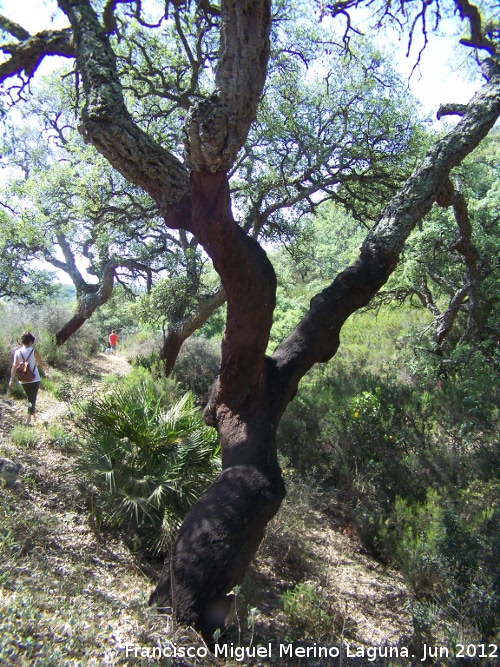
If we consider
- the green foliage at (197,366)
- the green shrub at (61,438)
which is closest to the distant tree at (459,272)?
the green foliage at (197,366)

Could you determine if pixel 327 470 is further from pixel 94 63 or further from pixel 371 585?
pixel 94 63

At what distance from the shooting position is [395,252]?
17.2 feet

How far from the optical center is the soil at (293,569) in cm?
427

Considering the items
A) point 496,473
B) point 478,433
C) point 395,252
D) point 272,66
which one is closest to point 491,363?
point 478,433

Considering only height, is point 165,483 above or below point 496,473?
below

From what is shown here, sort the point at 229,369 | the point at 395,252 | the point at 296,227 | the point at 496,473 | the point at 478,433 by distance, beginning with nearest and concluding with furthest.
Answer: the point at 229,369 → the point at 395,252 → the point at 496,473 → the point at 478,433 → the point at 296,227

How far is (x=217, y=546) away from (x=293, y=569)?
2.53 m

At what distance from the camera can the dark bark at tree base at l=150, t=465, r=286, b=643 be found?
→ 3469mm

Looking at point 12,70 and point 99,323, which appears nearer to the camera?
point 12,70

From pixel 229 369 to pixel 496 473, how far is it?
457cm

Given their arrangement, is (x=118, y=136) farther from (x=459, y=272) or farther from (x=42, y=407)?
(x=459, y=272)

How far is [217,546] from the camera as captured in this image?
3.70m

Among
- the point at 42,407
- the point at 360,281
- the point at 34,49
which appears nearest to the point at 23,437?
the point at 42,407

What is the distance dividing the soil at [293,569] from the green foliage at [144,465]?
0.95 feet
